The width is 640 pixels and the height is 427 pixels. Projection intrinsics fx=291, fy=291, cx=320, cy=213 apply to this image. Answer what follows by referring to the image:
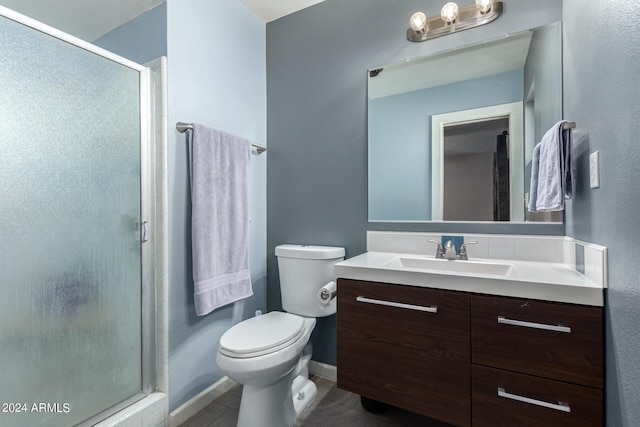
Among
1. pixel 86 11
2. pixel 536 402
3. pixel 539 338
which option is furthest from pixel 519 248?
pixel 86 11

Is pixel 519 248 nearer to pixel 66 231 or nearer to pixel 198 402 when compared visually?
pixel 198 402

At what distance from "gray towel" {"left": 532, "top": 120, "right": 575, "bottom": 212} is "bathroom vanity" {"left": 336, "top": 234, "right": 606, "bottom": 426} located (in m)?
0.29

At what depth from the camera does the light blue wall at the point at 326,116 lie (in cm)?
176

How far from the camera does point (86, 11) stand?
1.65 meters

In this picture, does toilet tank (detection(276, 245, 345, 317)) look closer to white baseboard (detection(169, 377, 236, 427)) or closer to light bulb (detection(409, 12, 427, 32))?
white baseboard (detection(169, 377, 236, 427))

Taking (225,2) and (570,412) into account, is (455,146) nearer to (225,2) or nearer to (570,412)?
(570,412)

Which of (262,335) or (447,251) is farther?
(447,251)

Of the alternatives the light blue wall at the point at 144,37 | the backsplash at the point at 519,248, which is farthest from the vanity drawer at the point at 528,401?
the light blue wall at the point at 144,37

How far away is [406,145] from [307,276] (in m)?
0.97

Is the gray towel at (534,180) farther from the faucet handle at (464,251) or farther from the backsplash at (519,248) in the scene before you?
the faucet handle at (464,251)

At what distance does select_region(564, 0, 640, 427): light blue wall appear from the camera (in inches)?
27.4

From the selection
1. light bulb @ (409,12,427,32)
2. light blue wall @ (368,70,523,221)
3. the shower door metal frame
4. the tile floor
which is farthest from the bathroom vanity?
light bulb @ (409,12,427,32)

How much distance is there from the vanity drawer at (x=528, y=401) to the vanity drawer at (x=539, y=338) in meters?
0.03

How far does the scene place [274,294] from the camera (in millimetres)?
2113
